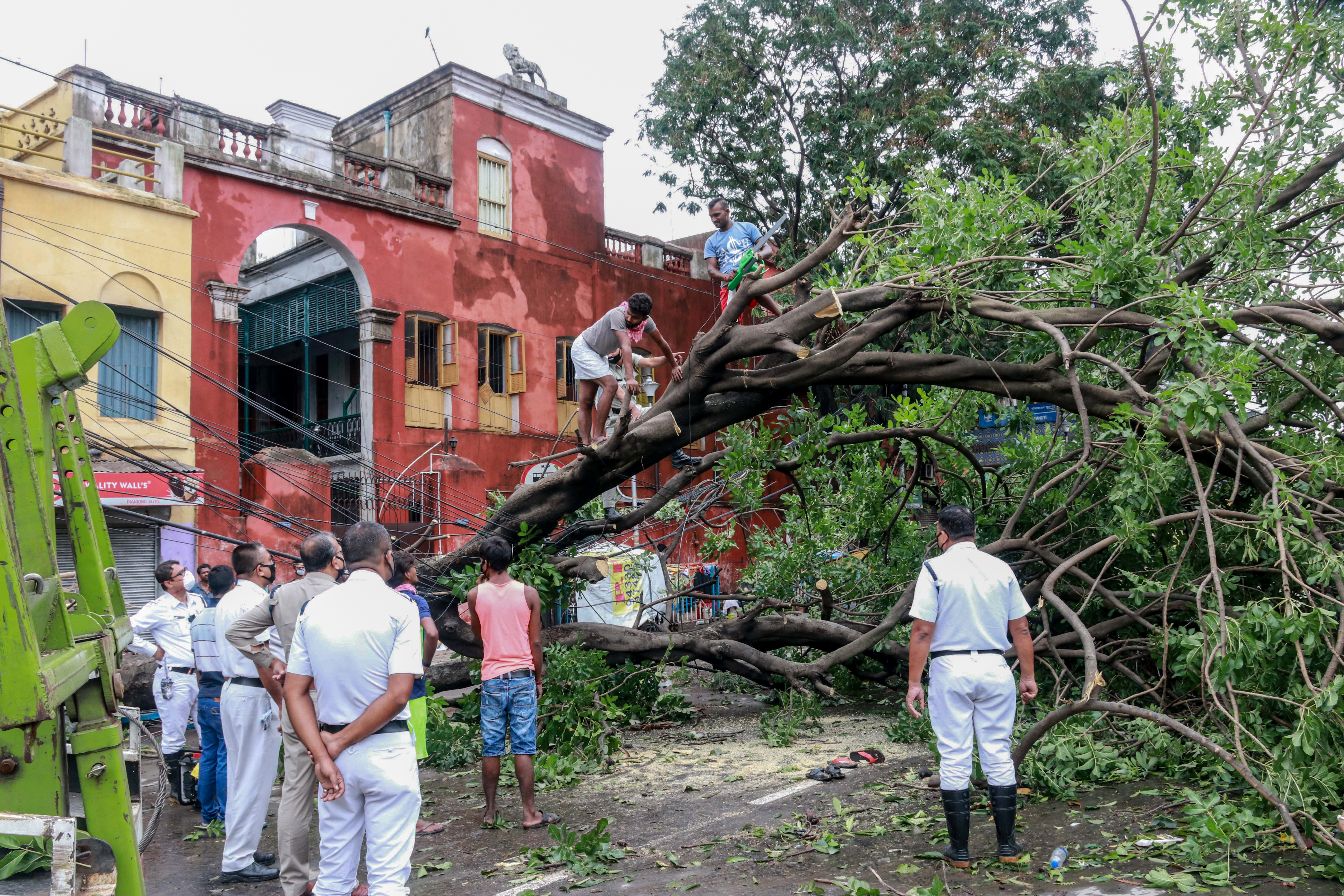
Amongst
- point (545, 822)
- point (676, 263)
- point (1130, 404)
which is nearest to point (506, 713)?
point (545, 822)

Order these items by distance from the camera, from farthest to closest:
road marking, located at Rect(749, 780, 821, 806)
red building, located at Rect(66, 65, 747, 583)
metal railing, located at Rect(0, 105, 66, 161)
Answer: red building, located at Rect(66, 65, 747, 583), metal railing, located at Rect(0, 105, 66, 161), road marking, located at Rect(749, 780, 821, 806)

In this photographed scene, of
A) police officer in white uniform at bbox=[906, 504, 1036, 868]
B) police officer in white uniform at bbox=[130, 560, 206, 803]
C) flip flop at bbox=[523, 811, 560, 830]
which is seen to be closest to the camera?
police officer in white uniform at bbox=[906, 504, 1036, 868]

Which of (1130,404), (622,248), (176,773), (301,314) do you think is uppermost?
(622,248)

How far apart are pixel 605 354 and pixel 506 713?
10.5 feet

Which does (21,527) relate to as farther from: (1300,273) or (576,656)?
(1300,273)

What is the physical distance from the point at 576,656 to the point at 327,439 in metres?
13.0

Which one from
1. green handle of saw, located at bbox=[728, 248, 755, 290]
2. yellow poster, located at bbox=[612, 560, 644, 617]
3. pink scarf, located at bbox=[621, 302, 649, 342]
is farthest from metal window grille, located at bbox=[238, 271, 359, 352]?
green handle of saw, located at bbox=[728, 248, 755, 290]

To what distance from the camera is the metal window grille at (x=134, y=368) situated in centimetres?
1480

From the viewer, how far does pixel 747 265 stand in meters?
6.65

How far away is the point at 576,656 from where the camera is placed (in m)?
8.18

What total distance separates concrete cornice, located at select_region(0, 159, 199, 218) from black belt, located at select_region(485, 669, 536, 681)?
1118 centimetres

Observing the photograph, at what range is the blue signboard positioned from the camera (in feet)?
27.1

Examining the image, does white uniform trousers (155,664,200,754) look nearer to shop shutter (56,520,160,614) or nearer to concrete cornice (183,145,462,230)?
shop shutter (56,520,160,614)

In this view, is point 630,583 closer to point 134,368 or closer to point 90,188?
point 134,368
